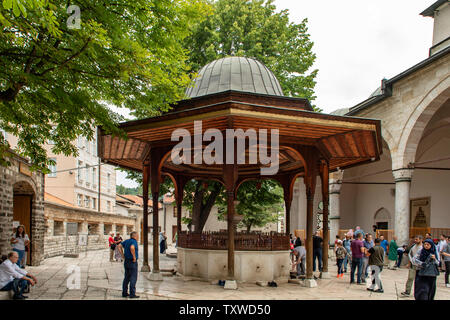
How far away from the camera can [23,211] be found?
14.8 meters

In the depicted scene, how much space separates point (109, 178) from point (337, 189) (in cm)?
2636

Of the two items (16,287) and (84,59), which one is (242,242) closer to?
(16,287)

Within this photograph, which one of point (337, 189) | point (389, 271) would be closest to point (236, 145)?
point (389, 271)

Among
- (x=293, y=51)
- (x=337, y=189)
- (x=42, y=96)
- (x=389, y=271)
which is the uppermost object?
(x=293, y=51)

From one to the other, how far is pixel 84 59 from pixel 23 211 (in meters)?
9.59

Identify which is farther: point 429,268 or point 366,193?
point 366,193

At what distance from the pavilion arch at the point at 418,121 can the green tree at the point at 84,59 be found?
9.55 meters

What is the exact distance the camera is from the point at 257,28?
63.1 feet

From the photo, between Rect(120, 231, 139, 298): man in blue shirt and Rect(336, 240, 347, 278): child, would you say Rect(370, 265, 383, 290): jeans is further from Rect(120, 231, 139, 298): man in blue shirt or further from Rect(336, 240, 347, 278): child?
Rect(120, 231, 139, 298): man in blue shirt

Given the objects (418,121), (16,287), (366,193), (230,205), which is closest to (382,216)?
(366,193)

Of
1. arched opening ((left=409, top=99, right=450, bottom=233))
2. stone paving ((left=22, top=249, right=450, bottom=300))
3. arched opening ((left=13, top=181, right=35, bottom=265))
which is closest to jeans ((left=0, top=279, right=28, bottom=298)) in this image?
stone paving ((left=22, top=249, right=450, bottom=300))

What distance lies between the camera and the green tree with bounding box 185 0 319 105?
18.4 m
